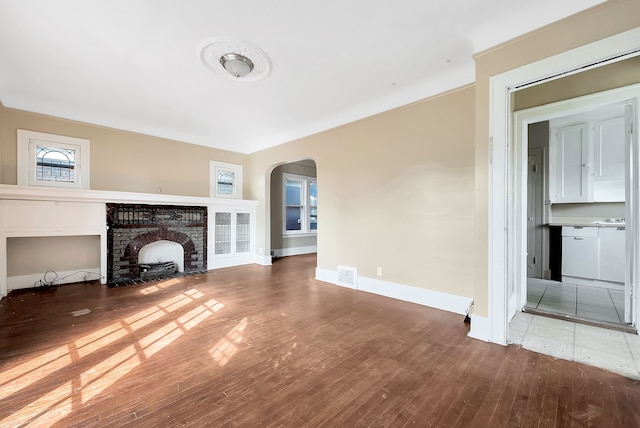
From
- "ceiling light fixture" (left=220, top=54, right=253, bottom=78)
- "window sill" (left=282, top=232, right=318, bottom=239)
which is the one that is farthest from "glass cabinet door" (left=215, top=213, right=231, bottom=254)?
"ceiling light fixture" (left=220, top=54, right=253, bottom=78)

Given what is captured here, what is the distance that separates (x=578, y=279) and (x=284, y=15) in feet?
18.4

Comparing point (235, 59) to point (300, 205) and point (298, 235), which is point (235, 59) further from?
point (298, 235)

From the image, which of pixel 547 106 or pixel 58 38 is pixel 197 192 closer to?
pixel 58 38

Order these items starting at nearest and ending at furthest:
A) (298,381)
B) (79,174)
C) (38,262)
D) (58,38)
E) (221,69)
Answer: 1. (298,381)
2. (58,38)
3. (221,69)
4. (38,262)
5. (79,174)

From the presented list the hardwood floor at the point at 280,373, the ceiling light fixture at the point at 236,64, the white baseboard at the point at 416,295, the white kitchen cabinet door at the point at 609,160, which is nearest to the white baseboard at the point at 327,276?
the white baseboard at the point at 416,295

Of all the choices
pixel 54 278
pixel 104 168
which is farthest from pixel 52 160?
pixel 54 278

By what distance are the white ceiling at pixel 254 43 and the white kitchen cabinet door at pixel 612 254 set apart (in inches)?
133

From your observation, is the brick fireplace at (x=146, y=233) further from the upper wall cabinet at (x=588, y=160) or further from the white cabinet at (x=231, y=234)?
the upper wall cabinet at (x=588, y=160)

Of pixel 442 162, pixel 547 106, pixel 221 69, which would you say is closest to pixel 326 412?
pixel 442 162

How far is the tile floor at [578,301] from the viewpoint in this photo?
9.50 feet

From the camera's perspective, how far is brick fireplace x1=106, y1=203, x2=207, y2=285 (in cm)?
438

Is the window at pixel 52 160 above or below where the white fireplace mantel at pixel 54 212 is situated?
above

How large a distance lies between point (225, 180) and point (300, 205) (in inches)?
100

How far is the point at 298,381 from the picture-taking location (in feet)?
5.83
